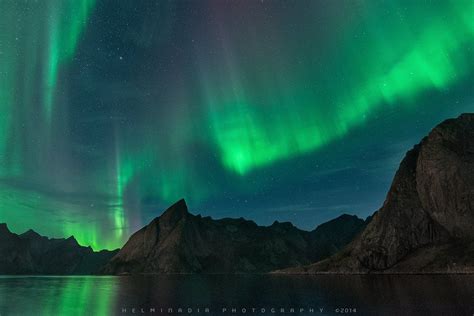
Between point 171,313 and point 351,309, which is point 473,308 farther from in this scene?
point 171,313

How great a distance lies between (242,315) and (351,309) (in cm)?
1459

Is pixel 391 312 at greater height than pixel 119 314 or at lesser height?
lesser

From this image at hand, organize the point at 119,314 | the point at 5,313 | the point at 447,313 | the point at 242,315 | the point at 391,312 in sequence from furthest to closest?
the point at 5,313 → the point at 119,314 → the point at 242,315 → the point at 391,312 → the point at 447,313

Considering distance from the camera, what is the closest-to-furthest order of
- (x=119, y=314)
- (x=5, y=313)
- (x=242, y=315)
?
(x=242, y=315), (x=119, y=314), (x=5, y=313)

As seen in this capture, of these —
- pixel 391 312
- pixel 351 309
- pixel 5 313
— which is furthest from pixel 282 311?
pixel 5 313

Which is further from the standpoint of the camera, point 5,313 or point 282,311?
point 5,313

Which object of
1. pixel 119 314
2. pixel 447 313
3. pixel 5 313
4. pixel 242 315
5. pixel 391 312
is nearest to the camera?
pixel 447 313

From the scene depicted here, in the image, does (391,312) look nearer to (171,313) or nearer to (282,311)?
(282,311)

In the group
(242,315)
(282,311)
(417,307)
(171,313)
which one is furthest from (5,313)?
(417,307)

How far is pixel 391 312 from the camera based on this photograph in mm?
44031

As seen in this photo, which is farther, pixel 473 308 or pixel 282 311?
pixel 282 311

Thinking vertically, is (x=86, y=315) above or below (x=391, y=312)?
above

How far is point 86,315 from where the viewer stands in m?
51.8

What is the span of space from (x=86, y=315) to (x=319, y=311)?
107ft
